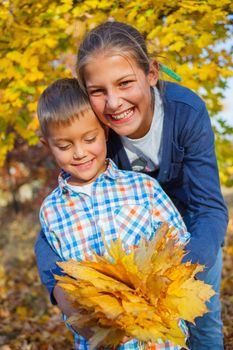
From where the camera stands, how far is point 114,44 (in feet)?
7.13

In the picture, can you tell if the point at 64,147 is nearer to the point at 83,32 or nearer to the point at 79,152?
the point at 79,152

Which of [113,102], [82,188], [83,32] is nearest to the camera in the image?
[113,102]

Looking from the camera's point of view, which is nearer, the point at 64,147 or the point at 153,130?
the point at 64,147

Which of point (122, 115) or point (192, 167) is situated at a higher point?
point (122, 115)

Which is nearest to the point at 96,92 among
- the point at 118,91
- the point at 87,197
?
the point at 118,91

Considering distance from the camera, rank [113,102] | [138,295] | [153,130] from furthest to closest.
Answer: [153,130] → [113,102] → [138,295]

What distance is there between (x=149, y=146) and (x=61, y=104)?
492 millimetres

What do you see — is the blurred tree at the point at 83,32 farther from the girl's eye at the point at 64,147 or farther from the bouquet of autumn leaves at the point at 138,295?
the bouquet of autumn leaves at the point at 138,295

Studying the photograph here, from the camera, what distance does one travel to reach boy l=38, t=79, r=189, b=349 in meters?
2.12

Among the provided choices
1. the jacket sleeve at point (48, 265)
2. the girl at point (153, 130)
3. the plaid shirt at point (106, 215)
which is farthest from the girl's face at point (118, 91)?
the jacket sleeve at point (48, 265)

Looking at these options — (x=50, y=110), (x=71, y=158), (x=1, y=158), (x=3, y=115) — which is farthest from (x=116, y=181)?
(x=1, y=158)

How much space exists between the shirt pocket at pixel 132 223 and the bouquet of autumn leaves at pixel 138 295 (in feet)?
1.39

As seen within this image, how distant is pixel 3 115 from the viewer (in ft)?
11.5

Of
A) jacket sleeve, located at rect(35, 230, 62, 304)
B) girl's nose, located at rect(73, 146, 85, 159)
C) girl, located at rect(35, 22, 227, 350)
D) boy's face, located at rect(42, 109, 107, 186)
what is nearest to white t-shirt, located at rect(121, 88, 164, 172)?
girl, located at rect(35, 22, 227, 350)
